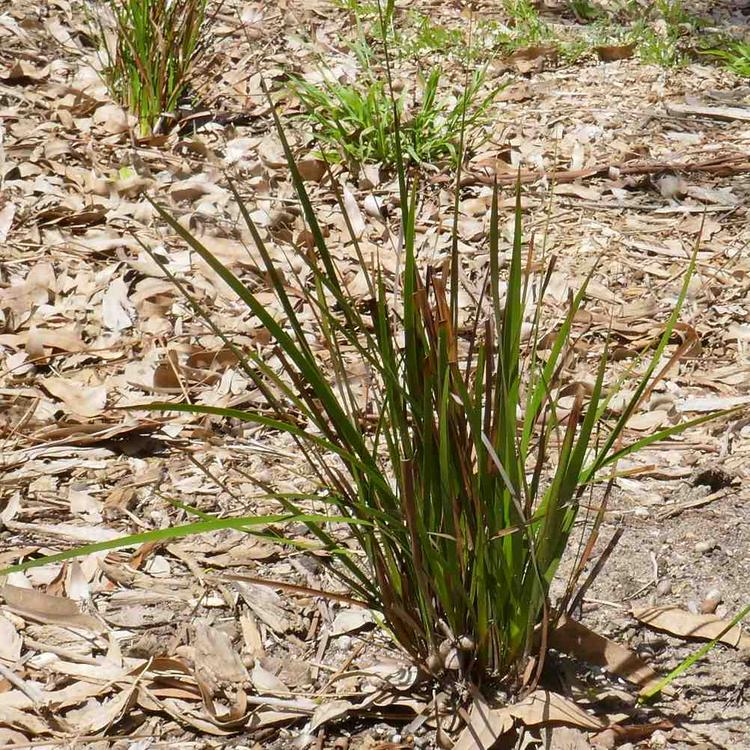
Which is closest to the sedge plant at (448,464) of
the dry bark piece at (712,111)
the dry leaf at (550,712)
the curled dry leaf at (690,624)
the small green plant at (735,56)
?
the dry leaf at (550,712)

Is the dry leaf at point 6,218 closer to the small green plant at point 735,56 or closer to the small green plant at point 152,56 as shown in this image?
the small green plant at point 152,56

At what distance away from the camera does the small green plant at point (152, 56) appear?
335 cm

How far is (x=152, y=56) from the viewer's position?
3.44m

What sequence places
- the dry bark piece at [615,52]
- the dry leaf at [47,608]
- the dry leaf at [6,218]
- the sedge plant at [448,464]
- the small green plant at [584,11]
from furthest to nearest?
1. the small green plant at [584,11]
2. the dry bark piece at [615,52]
3. the dry leaf at [6,218]
4. the dry leaf at [47,608]
5. the sedge plant at [448,464]

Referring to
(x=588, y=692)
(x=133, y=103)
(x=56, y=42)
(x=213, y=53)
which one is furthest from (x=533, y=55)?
(x=588, y=692)

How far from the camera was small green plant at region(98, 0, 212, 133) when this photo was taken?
11.0 ft

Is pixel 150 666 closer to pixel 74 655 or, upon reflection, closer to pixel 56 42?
pixel 74 655

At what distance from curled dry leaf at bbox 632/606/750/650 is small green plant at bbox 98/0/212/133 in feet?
8.15

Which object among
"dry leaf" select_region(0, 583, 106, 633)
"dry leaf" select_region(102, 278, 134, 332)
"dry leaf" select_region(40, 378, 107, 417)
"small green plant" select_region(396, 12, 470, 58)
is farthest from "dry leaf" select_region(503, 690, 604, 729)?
"small green plant" select_region(396, 12, 470, 58)

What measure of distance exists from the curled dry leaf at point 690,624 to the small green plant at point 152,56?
248 centimetres

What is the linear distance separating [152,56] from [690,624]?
2611 millimetres

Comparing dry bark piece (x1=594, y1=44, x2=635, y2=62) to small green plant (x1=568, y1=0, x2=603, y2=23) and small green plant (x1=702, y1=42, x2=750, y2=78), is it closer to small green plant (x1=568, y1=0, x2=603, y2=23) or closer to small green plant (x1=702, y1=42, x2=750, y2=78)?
small green plant (x1=702, y1=42, x2=750, y2=78)

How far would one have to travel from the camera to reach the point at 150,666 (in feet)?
5.51

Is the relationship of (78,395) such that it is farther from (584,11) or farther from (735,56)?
(584,11)
